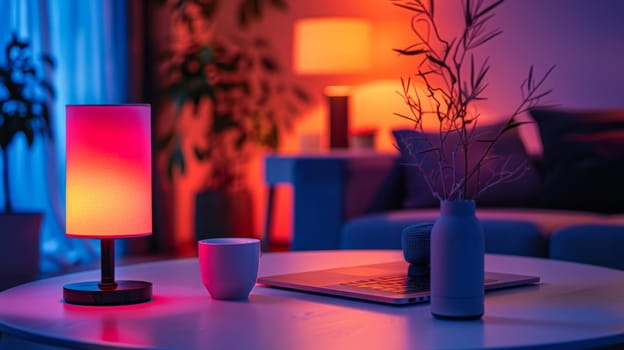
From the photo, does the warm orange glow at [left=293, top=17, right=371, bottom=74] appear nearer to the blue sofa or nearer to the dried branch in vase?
the dried branch in vase

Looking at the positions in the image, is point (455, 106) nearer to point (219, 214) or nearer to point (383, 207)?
point (383, 207)

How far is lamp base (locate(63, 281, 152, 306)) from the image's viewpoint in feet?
4.50

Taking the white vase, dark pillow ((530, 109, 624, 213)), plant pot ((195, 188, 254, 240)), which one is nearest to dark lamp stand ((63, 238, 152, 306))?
the white vase

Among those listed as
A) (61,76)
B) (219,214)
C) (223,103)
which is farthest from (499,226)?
(61,76)

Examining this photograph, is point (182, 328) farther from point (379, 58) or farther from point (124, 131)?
point (379, 58)

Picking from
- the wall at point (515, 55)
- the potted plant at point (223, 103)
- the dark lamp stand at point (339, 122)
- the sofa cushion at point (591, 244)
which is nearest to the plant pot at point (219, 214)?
the potted plant at point (223, 103)

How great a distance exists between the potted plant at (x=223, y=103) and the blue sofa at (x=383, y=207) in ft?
4.56

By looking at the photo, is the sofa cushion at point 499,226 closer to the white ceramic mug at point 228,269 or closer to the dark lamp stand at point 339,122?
the dark lamp stand at point 339,122

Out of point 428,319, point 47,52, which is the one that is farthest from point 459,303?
point 47,52

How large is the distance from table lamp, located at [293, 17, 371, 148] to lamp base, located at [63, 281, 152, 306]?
2.95 meters

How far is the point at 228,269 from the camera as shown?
54.7 inches

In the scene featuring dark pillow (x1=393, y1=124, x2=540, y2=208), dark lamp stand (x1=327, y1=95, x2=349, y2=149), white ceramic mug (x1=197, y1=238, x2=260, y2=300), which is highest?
dark lamp stand (x1=327, y1=95, x2=349, y2=149)

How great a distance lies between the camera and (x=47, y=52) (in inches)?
171

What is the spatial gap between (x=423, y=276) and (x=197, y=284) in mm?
382
